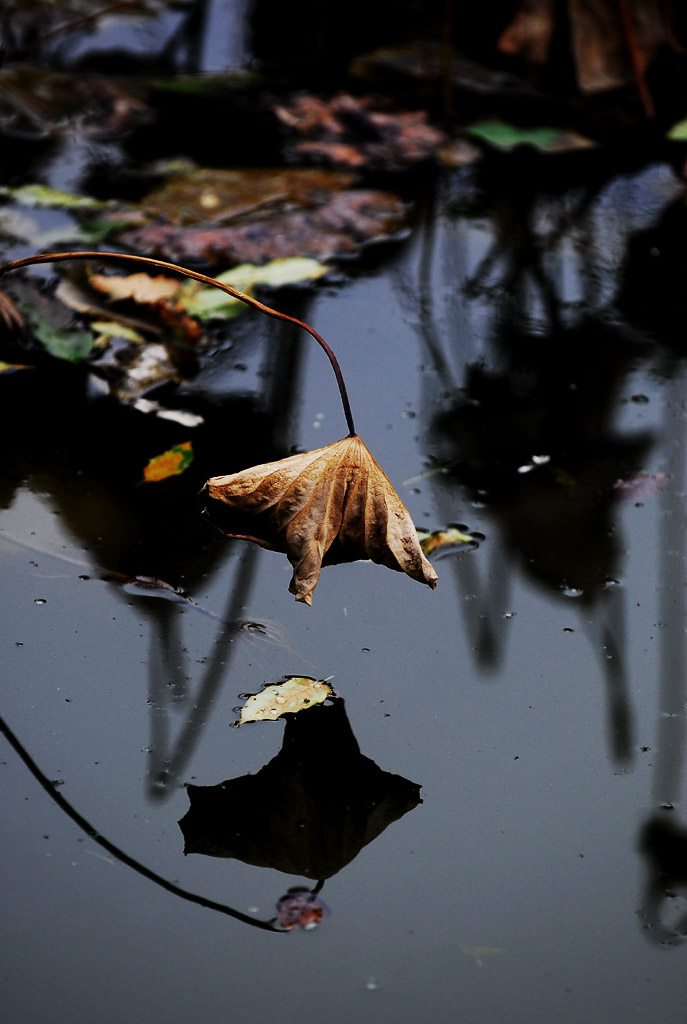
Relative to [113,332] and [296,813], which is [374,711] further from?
[113,332]

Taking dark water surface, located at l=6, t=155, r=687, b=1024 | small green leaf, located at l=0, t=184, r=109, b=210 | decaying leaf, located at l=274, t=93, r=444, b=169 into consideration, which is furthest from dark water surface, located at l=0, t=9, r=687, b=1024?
decaying leaf, located at l=274, t=93, r=444, b=169

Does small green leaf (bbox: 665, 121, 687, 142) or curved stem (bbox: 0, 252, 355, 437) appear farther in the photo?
small green leaf (bbox: 665, 121, 687, 142)

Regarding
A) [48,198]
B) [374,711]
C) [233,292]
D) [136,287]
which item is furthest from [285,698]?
[48,198]

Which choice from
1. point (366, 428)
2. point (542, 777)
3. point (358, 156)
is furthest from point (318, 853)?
point (358, 156)

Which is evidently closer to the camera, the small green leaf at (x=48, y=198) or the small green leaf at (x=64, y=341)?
the small green leaf at (x=64, y=341)

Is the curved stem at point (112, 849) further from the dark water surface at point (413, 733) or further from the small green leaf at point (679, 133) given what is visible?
the small green leaf at point (679, 133)

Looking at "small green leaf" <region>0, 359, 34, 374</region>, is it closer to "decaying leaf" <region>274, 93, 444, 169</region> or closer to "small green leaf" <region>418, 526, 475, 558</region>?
"small green leaf" <region>418, 526, 475, 558</region>

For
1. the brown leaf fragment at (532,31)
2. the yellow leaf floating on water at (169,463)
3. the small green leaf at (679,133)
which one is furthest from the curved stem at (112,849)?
the brown leaf fragment at (532,31)
